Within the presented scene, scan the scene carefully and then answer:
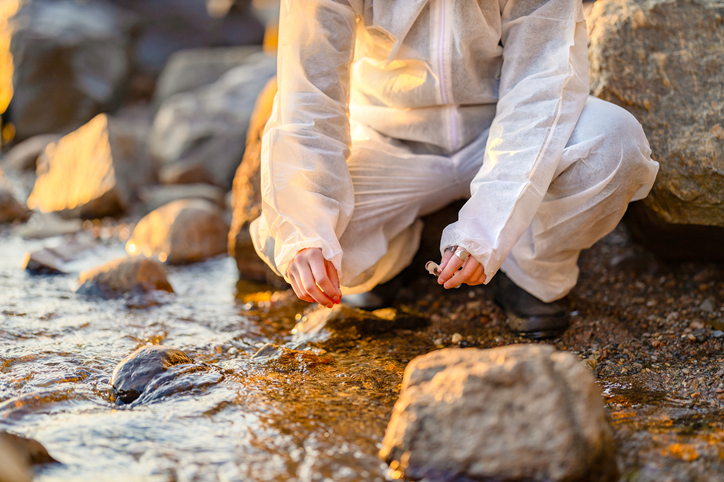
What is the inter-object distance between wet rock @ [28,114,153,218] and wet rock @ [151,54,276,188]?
0.33m

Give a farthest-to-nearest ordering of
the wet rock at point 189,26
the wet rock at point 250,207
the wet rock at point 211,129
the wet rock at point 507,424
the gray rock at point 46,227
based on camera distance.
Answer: the wet rock at point 189,26
the wet rock at point 211,129
the gray rock at point 46,227
the wet rock at point 250,207
the wet rock at point 507,424

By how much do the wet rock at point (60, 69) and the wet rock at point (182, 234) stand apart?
3471 mm

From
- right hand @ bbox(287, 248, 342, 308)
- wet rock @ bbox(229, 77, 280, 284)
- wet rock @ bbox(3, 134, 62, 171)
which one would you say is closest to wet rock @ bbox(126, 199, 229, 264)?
wet rock @ bbox(229, 77, 280, 284)

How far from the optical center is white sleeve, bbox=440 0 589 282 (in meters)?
1.56

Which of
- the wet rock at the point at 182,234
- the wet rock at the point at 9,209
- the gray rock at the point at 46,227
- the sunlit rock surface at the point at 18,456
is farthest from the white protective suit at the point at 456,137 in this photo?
the wet rock at the point at 9,209

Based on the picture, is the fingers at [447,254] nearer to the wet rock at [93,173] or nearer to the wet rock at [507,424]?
the wet rock at [507,424]

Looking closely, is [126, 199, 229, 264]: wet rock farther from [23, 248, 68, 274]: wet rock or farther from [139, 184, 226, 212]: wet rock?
[139, 184, 226, 212]: wet rock

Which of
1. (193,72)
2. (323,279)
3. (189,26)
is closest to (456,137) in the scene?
(323,279)

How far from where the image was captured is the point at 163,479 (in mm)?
1190

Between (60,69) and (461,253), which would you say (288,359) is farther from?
(60,69)

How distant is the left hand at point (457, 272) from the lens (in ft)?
4.96

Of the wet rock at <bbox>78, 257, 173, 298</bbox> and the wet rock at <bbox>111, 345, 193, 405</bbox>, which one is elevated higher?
the wet rock at <bbox>111, 345, 193, 405</bbox>

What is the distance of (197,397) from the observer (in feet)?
5.02

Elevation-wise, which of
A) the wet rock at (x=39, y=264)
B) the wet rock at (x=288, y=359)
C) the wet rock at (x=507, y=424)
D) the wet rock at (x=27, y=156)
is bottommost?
the wet rock at (x=27, y=156)
